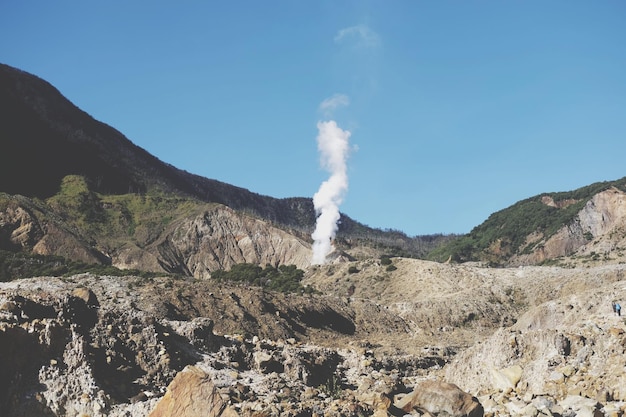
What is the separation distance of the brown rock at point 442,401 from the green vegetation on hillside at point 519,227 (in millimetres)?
102516

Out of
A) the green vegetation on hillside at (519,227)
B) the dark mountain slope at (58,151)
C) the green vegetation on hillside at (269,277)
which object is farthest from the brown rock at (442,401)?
the green vegetation on hillside at (519,227)

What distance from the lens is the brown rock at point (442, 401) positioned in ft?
40.9

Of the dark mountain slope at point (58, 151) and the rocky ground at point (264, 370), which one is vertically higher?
the dark mountain slope at point (58, 151)

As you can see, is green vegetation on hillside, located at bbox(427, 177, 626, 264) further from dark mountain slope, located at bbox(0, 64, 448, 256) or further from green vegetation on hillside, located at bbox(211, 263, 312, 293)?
green vegetation on hillside, located at bbox(211, 263, 312, 293)

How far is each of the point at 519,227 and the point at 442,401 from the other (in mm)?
120724

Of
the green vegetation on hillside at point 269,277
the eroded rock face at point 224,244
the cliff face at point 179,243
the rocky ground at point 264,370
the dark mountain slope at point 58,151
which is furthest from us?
the dark mountain slope at point 58,151

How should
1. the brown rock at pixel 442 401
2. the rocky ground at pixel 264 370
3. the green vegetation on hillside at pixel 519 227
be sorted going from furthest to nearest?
1. the green vegetation on hillside at pixel 519 227
2. the rocky ground at pixel 264 370
3. the brown rock at pixel 442 401

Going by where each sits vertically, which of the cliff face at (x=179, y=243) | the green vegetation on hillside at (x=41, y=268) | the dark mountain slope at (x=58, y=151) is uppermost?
the dark mountain slope at (x=58, y=151)

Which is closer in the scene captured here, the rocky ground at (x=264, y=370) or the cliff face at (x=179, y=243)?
the rocky ground at (x=264, y=370)

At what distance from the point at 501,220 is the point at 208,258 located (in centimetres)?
7798

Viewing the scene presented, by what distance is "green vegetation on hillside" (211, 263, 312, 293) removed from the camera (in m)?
52.5

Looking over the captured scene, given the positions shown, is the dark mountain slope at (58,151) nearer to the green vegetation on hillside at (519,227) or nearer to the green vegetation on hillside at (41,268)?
the green vegetation on hillside at (519,227)

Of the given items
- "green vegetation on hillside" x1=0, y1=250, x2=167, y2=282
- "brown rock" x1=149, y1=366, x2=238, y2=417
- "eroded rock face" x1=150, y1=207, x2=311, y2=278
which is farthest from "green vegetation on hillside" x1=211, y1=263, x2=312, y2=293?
"brown rock" x1=149, y1=366, x2=238, y2=417

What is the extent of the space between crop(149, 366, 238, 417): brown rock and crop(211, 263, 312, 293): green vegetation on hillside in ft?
125
